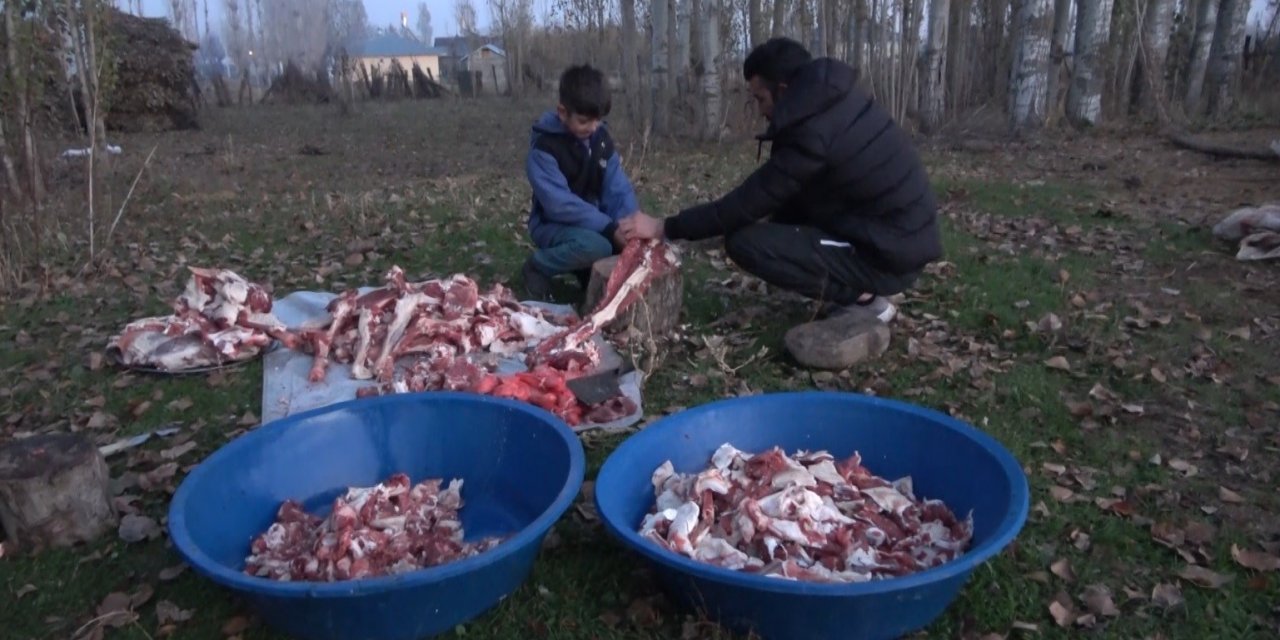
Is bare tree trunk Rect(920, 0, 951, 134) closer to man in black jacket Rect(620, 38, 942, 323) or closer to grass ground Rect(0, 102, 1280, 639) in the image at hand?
grass ground Rect(0, 102, 1280, 639)

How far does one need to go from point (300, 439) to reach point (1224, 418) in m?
3.72

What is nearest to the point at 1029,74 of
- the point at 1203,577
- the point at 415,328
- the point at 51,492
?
the point at 415,328

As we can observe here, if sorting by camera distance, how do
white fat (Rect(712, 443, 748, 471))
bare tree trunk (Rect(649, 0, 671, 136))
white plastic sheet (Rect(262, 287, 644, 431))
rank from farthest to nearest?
bare tree trunk (Rect(649, 0, 671, 136))
white plastic sheet (Rect(262, 287, 644, 431))
white fat (Rect(712, 443, 748, 471))

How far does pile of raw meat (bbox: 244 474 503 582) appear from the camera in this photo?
2.96 m

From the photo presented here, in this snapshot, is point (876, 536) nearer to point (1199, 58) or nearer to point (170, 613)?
point (170, 613)

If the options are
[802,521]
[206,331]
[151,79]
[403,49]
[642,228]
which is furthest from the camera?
[403,49]

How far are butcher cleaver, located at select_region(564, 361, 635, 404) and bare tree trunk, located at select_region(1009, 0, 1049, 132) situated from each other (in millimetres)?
10178

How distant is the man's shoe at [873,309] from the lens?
16.2 ft

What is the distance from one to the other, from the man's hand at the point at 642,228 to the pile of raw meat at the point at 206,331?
180 cm

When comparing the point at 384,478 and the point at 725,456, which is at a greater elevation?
the point at 725,456

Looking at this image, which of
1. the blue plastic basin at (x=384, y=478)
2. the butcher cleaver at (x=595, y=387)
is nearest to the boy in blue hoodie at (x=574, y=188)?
the butcher cleaver at (x=595, y=387)

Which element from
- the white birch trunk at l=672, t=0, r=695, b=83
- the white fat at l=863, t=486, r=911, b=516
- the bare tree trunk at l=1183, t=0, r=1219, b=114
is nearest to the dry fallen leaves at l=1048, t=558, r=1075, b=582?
the white fat at l=863, t=486, r=911, b=516

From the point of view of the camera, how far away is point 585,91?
5043mm

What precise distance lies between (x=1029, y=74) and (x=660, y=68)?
489 cm
